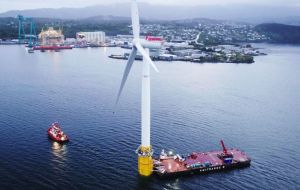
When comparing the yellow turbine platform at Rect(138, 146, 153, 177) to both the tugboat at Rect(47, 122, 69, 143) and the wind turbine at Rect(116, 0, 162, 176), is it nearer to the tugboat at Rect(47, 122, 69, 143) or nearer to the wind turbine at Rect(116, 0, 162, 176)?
the wind turbine at Rect(116, 0, 162, 176)

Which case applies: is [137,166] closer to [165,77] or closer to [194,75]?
[165,77]

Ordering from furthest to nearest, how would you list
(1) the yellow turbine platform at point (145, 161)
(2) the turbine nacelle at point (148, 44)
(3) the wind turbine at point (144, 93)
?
(1) the yellow turbine platform at point (145, 161), (2) the turbine nacelle at point (148, 44), (3) the wind turbine at point (144, 93)

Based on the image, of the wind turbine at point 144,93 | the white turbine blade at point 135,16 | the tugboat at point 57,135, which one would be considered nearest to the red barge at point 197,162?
the wind turbine at point 144,93

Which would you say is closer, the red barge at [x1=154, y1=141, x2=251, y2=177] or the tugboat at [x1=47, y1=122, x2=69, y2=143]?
the red barge at [x1=154, y1=141, x2=251, y2=177]

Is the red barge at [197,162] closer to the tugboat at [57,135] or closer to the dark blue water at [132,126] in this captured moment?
the dark blue water at [132,126]

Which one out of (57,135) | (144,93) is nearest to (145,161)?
(144,93)

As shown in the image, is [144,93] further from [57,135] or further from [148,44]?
[57,135]

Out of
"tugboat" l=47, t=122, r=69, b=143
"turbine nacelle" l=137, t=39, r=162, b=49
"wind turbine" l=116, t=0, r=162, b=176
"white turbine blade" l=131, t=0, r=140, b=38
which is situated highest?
"white turbine blade" l=131, t=0, r=140, b=38

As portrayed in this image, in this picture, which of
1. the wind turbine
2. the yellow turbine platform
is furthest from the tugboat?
the yellow turbine platform
